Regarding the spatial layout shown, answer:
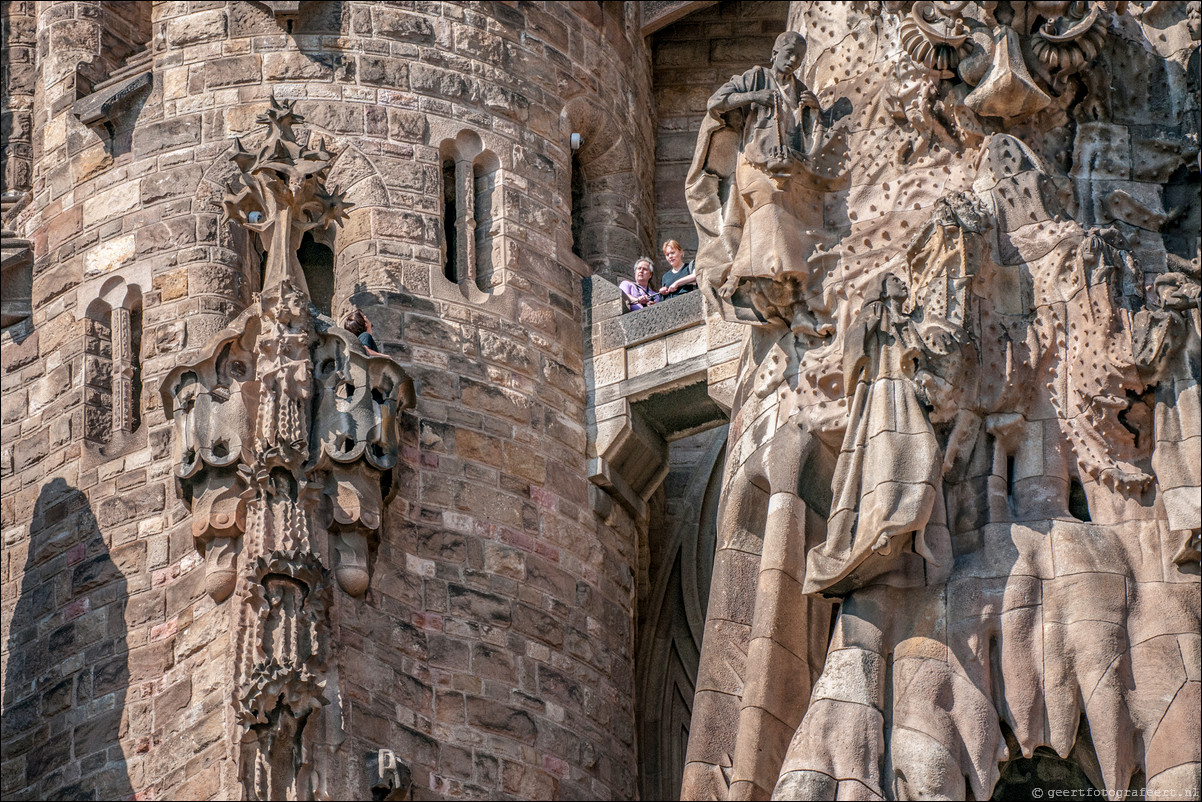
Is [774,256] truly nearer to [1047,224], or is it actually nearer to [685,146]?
[1047,224]

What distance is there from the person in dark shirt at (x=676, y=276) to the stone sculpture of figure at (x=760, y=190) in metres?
2.27

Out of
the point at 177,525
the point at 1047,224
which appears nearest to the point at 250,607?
the point at 177,525

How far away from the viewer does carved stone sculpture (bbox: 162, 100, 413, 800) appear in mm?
22797

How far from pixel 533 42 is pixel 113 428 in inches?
162

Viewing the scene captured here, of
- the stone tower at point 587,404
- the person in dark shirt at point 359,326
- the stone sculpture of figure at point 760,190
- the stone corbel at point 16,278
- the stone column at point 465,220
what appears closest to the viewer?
the stone tower at point 587,404

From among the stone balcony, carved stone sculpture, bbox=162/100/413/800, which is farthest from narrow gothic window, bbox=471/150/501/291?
carved stone sculpture, bbox=162/100/413/800

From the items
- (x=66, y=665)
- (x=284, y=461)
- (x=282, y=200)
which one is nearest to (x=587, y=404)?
(x=282, y=200)

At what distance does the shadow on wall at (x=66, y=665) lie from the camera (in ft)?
78.9

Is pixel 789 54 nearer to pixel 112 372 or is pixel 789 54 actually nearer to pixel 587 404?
pixel 587 404

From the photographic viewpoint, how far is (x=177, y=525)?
24.4 m

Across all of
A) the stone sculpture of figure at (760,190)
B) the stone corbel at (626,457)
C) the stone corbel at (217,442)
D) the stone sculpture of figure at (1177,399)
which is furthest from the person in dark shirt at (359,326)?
the stone sculpture of figure at (1177,399)

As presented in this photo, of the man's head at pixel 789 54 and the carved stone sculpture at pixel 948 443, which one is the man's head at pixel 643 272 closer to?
the carved stone sculpture at pixel 948 443

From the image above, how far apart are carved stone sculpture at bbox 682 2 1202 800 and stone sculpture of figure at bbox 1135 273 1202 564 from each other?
0.05ft

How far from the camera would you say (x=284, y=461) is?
23.7 metres
